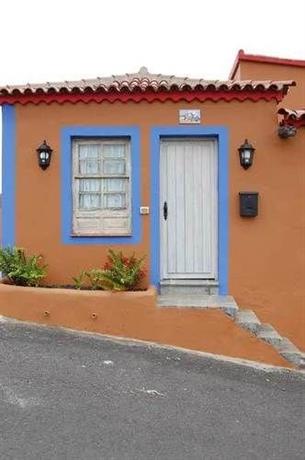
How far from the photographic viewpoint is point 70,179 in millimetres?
7867

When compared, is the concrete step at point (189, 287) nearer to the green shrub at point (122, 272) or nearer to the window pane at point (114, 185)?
the green shrub at point (122, 272)

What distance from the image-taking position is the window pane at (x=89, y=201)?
26.1 ft

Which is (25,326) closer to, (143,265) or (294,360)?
(143,265)

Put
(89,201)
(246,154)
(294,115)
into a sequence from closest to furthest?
(294,115) < (246,154) < (89,201)

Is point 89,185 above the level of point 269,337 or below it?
above

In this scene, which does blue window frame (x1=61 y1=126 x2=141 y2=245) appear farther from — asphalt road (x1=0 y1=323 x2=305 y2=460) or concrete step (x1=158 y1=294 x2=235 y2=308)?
asphalt road (x1=0 y1=323 x2=305 y2=460)

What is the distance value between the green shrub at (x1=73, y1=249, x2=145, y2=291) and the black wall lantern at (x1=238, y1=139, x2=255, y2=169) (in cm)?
200

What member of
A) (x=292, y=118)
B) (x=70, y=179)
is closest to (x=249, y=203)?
(x=292, y=118)

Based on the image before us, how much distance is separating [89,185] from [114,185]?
0.37 meters

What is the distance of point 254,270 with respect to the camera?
306 inches

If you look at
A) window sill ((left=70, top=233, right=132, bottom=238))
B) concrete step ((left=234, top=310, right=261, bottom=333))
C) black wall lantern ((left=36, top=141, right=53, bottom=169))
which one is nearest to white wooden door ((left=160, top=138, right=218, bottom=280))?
window sill ((left=70, top=233, right=132, bottom=238))

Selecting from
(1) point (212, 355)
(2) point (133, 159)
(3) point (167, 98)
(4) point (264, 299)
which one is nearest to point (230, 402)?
(1) point (212, 355)

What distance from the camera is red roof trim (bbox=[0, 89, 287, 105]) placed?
7633mm

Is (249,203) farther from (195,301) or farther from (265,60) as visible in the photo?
(265,60)
